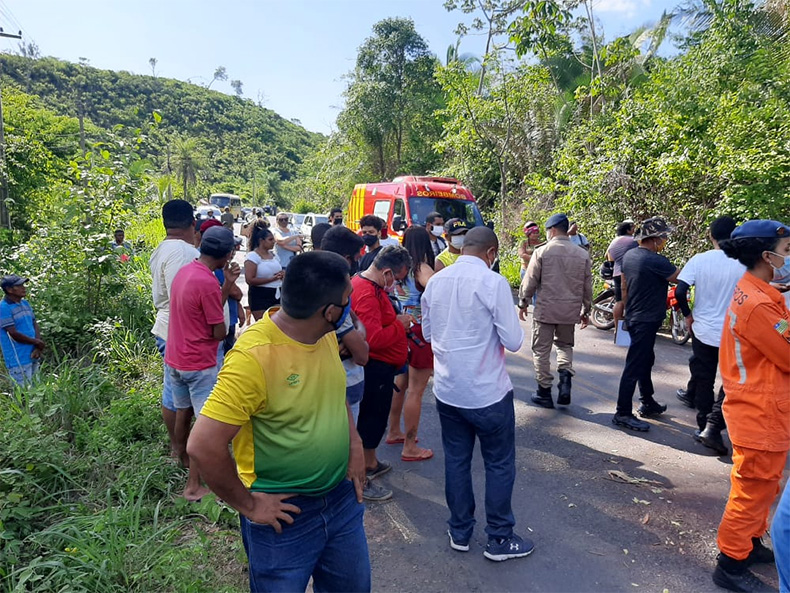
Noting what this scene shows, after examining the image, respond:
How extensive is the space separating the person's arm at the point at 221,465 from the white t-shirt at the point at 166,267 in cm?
247

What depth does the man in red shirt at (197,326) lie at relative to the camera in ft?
11.1

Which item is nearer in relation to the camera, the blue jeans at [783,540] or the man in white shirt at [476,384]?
the blue jeans at [783,540]

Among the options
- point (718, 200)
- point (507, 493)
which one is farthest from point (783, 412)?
point (718, 200)

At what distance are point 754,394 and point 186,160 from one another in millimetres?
56815

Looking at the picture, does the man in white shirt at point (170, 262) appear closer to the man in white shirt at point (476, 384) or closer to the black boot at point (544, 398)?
the man in white shirt at point (476, 384)

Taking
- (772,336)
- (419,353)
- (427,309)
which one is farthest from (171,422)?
(772,336)

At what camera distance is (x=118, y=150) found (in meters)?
7.10

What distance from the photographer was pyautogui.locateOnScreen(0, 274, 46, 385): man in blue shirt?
498cm

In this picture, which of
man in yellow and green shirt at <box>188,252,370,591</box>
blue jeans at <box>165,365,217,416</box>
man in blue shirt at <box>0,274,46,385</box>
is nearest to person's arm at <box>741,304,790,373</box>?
man in yellow and green shirt at <box>188,252,370,591</box>

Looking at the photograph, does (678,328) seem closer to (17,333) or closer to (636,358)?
(636,358)

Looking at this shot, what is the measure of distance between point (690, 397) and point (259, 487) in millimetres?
5000

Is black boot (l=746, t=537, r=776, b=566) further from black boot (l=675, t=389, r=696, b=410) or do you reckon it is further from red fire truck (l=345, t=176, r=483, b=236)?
red fire truck (l=345, t=176, r=483, b=236)

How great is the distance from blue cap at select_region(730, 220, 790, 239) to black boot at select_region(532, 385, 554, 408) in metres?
2.87

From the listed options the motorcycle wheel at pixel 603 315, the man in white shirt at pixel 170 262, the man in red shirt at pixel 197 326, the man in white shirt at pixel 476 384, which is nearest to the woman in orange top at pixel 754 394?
the man in white shirt at pixel 476 384
